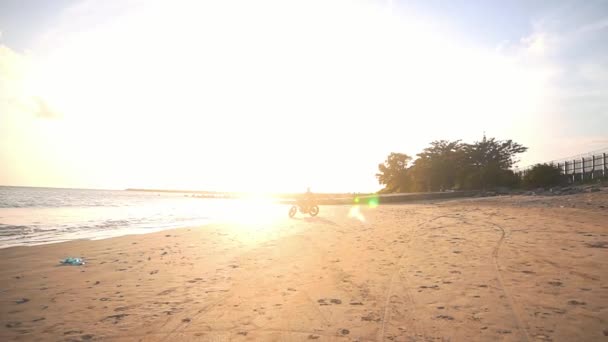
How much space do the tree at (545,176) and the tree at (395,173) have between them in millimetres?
23417

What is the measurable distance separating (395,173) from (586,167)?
2816 centimetres

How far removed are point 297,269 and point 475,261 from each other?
3.94 meters

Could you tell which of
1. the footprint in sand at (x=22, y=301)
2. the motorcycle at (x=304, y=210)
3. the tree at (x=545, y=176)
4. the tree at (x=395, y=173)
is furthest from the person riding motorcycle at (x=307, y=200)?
the tree at (x=395, y=173)

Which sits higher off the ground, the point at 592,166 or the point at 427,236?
the point at 592,166

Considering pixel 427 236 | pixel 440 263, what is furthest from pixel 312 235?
pixel 440 263

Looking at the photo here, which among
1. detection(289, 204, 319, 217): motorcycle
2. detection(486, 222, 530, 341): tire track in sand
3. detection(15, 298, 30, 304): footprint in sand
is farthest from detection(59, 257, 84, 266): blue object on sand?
detection(289, 204, 319, 217): motorcycle

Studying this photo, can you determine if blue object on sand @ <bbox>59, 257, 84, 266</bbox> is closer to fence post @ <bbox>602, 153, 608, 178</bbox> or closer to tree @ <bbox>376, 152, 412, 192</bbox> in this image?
fence post @ <bbox>602, 153, 608, 178</bbox>

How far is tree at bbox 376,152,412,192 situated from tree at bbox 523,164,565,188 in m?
23.4

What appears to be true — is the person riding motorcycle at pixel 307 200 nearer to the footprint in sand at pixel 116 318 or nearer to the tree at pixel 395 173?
the footprint in sand at pixel 116 318

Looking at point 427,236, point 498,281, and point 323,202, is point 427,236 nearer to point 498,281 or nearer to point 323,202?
point 498,281

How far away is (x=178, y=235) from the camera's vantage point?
1298cm

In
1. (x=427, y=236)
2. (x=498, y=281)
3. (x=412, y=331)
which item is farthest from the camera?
(x=427, y=236)

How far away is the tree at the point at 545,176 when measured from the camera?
28.5 m

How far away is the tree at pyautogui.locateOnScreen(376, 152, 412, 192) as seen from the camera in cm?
5283
